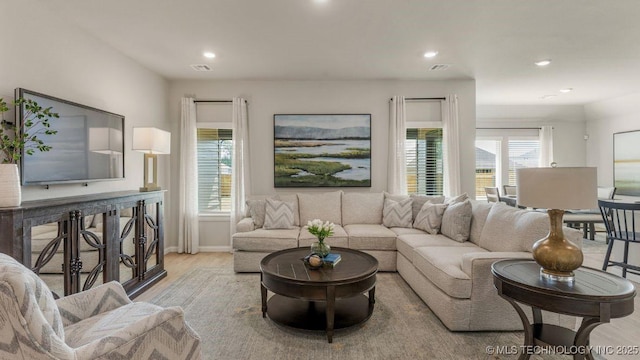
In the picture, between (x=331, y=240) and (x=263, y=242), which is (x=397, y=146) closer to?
(x=331, y=240)

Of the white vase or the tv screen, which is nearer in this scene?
the white vase

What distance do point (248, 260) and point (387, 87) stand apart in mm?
3349

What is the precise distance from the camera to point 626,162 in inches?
255

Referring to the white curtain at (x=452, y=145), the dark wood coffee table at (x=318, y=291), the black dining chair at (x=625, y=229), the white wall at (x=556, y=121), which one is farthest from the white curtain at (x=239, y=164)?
the white wall at (x=556, y=121)

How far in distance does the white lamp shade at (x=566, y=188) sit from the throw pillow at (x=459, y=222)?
5.45ft

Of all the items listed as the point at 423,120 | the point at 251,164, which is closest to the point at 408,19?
the point at 423,120

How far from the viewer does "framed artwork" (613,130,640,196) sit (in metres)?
6.28

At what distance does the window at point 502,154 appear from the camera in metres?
7.34

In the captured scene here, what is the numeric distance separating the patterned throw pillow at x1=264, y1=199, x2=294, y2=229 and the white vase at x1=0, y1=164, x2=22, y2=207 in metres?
2.50

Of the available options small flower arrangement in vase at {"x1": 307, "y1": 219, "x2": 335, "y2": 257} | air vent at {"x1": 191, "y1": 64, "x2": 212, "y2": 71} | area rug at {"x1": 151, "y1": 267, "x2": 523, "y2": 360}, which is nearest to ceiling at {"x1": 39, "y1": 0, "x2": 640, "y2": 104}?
air vent at {"x1": 191, "y1": 64, "x2": 212, "y2": 71}

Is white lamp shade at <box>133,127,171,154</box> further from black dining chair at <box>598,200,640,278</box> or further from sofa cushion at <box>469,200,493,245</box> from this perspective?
black dining chair at <box>598,200,640,278</box>

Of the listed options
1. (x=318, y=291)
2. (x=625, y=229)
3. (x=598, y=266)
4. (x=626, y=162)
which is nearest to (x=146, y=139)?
(x=318, y=291)

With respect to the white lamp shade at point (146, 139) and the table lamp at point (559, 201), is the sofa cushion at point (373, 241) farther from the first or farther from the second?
the white lamp shade at point (146, 139)

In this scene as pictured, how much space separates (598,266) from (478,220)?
7.35ft
